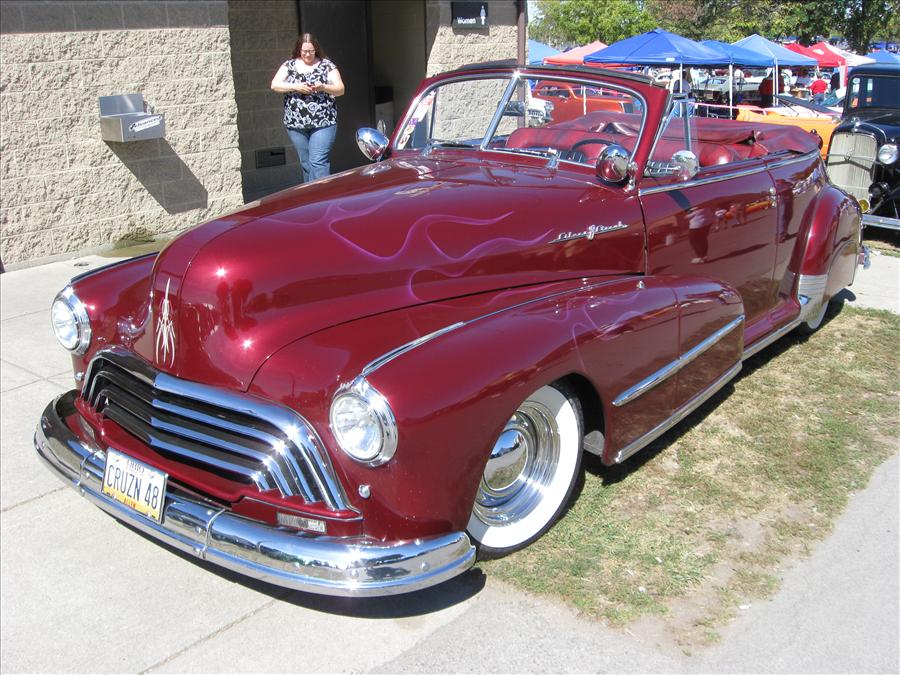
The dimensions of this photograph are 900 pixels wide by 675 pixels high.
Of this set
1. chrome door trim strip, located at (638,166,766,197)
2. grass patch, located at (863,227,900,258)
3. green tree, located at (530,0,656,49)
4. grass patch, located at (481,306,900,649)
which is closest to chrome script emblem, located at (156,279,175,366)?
grass patch, located at (481,306,900,649)

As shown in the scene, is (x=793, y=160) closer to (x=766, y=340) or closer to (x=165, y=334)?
(x=766, y=340)

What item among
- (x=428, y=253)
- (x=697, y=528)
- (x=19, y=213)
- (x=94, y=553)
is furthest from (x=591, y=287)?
(x=19, y=213)

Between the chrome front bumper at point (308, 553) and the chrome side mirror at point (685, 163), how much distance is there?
2089 millimetres

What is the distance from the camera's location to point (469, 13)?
10117mm

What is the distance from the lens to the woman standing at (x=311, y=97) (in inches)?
272

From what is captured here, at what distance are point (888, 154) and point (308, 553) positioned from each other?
727 cm

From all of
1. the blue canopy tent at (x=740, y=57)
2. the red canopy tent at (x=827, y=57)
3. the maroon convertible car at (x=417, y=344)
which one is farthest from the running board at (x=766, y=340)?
the red canopy tent at (x=827, y=57)

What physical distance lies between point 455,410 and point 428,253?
79 centimetres

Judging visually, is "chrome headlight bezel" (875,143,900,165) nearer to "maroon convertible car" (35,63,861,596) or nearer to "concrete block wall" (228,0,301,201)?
"maroon convertible car" (35,63,861,596)

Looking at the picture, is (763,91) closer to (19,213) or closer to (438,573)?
(19,213)

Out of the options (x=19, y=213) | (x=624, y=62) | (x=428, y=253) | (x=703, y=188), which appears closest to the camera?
(x=428, y=253)

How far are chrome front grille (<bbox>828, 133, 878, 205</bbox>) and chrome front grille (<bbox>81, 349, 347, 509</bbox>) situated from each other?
7065mm

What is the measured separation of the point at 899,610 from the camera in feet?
9.38

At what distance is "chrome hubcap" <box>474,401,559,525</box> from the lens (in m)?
2.95
